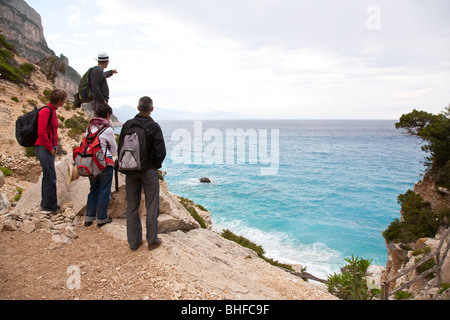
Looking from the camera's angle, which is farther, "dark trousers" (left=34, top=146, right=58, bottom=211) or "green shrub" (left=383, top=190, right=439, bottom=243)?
"green shrub" (left=383, top=190, right=439, bottom=243)

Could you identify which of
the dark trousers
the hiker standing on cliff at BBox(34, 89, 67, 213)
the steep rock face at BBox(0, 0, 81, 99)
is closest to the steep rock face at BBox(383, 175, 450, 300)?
the dark trousers

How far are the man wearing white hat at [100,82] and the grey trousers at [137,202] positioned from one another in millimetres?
2264

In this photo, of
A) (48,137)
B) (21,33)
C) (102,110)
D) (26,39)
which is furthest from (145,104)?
(21,33)

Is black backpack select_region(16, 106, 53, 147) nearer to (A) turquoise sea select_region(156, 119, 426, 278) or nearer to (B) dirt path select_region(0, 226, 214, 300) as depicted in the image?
(B) dirt path select_region(0, 226, 214, 300)

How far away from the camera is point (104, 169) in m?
5.50

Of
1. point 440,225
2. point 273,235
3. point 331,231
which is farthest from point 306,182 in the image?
point 440,225

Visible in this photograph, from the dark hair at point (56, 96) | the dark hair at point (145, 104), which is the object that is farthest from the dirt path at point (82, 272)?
the dark hair at point (56, 96)

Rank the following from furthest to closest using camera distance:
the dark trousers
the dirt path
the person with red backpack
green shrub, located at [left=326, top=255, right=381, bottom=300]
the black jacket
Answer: green shrub, located at [left=326, top=255, right=381, bottom=300] → the dark trousers → the person with red backpack → the black jacket → the dirt path

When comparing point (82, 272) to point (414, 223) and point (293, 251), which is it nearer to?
point (414, 223)

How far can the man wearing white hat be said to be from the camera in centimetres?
581

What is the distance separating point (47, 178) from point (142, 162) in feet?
9.71
